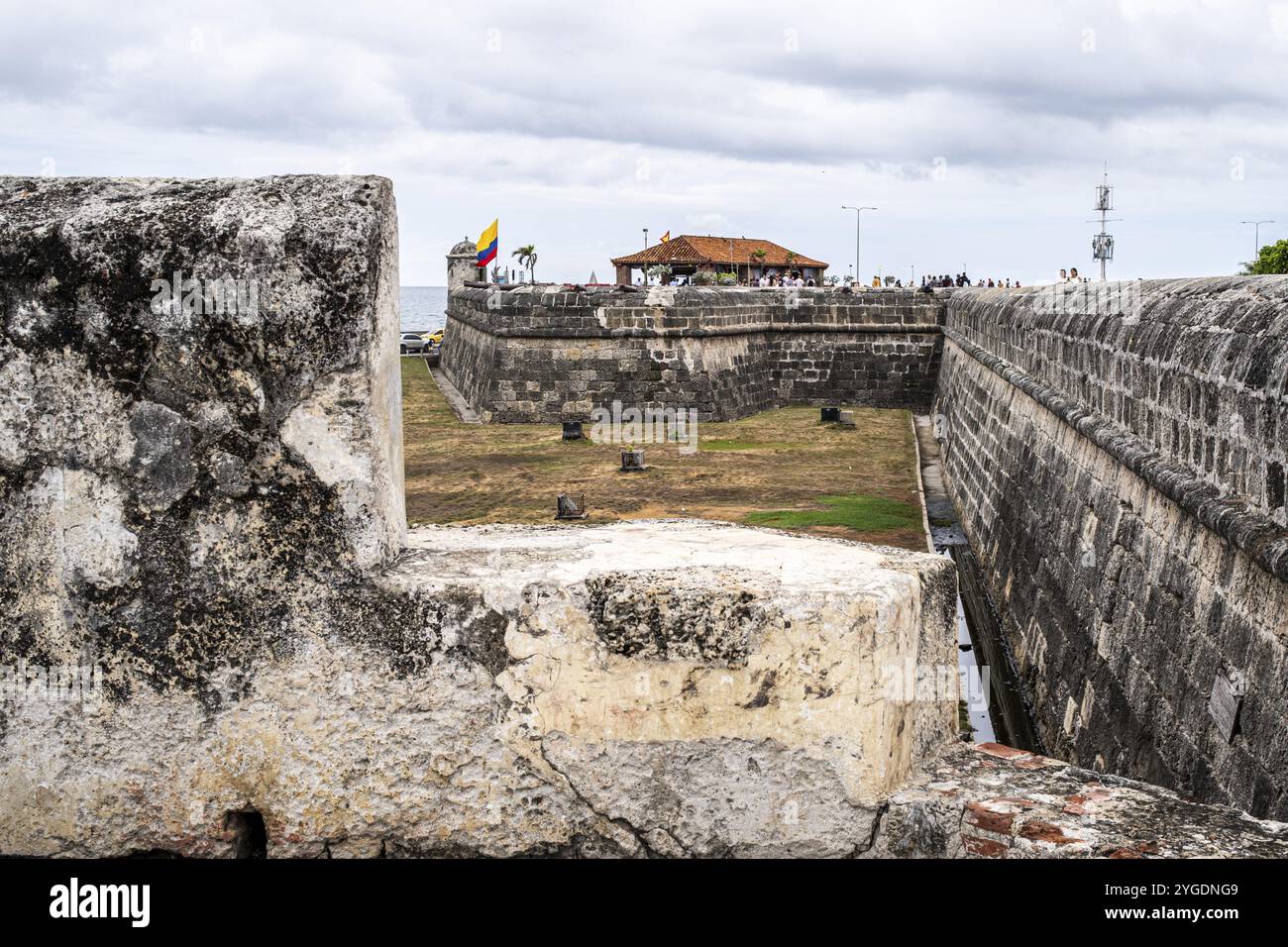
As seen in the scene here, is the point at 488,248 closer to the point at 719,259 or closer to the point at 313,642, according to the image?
the point at 719,259

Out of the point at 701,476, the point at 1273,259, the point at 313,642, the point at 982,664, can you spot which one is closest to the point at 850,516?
the point at 701,476

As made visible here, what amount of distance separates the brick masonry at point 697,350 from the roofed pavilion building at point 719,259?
63.2 feet

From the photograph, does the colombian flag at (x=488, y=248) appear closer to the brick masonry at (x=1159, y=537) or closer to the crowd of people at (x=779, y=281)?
the crowd of people at (x=779, y=281)

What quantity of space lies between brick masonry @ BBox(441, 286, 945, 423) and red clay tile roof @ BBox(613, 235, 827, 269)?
73.7 feet

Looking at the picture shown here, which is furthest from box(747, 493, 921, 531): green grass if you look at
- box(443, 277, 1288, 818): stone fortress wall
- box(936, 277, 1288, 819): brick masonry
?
box(936, 277, 1288, 819): brick masonry

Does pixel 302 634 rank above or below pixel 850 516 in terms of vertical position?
above

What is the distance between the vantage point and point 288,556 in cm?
260

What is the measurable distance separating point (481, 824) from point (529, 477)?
1410 centimetres

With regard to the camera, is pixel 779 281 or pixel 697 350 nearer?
pixel 697 350

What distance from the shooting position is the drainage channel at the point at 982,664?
27.5 feet

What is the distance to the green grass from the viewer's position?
42.6 ft

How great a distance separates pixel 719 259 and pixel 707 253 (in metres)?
0.67

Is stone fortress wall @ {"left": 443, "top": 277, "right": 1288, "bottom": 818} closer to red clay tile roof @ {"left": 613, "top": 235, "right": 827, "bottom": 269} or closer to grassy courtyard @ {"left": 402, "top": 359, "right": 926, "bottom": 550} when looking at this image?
grassy courtyard @ {"left": 402, "top": 359, "right": 926, "bottom": 550}

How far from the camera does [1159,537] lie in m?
5.96
